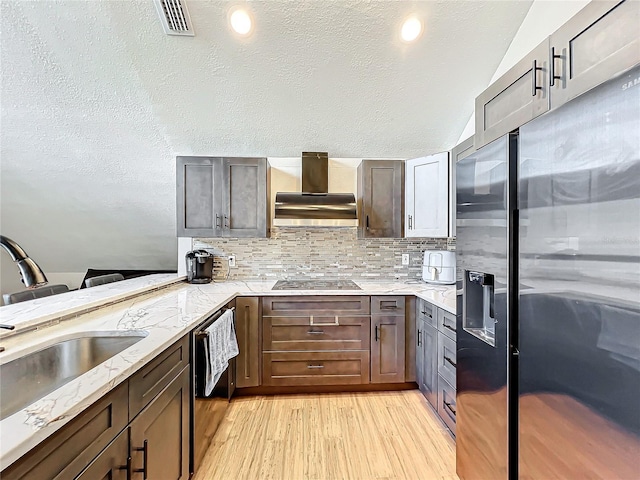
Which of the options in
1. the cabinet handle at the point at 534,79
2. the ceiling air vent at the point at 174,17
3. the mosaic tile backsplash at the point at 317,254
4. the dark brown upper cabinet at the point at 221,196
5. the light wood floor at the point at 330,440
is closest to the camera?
the cabinet handle at the point at 534,79

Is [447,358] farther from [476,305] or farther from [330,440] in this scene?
[330,440]

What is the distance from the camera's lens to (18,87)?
2271 mm

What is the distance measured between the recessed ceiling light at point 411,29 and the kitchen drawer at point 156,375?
2.39m

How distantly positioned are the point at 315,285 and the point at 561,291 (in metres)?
2.08

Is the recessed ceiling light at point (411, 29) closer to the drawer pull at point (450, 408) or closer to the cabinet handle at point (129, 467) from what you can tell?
the drawer pull at point (450, 408)

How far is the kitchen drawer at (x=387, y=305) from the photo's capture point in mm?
2580

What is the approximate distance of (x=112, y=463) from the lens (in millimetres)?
898

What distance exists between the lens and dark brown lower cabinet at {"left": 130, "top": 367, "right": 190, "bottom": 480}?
105 cm

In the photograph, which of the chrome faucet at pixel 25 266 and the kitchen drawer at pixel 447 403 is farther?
the kitchen drawer at pixel 447 403

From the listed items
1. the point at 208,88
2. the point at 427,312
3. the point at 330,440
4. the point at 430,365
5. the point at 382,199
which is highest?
the point at 208,88

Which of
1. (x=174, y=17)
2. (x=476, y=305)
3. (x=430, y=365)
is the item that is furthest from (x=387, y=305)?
(x=174, y=17)

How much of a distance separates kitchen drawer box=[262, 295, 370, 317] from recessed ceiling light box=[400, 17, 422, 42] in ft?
6.53

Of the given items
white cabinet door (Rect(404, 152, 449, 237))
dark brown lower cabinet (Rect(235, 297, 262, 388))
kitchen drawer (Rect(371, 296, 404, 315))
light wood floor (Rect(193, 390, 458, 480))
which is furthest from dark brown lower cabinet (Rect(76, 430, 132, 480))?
white cabinet door (Rect(404, 152, 449, 237))

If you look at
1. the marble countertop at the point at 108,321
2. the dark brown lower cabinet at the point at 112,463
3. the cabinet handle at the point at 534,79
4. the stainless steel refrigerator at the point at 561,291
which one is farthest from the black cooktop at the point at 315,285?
the cabinet handle at the point at 534,79
